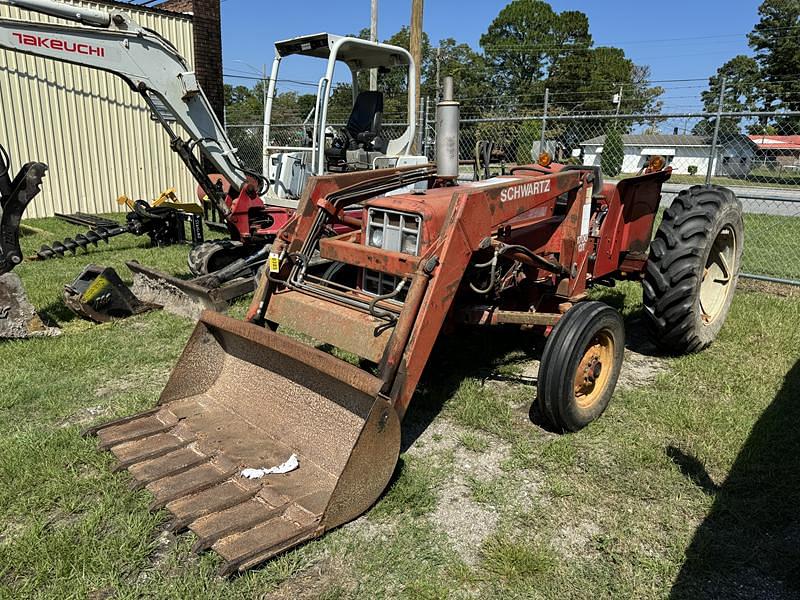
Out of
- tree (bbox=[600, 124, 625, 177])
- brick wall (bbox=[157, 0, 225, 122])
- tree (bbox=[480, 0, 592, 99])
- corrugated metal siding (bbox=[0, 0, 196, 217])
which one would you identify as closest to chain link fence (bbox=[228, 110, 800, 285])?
tree (bbox=[600, 124, 625, 177])

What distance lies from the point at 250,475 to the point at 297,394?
54cm

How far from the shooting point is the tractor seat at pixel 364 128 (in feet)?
22.7

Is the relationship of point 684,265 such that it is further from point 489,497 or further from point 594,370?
point 489,497

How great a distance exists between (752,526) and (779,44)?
58.8m

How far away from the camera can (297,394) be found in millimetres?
3443

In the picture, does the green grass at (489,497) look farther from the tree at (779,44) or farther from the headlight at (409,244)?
the tree at (779,44)

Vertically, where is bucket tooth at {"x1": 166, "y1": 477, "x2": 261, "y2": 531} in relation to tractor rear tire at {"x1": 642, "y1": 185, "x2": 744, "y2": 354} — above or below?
below

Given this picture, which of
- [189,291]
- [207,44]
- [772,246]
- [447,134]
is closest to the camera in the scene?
[447,134]

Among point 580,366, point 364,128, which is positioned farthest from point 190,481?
point 364,128

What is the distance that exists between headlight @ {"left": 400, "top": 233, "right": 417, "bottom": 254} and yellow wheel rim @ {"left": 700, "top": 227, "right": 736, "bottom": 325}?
3.13 meters

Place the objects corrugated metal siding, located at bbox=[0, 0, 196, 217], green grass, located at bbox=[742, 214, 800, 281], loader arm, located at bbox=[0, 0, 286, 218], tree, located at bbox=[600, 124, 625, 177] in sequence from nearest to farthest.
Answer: loader arm, located at bbox=[0, 0, 286, 218], green grass, located at bbox=[742, 214, 800, 281], corrugated metal siding, located at bbox=[0, 0, 196, 217], tree, located at bbox=[600, 124, 625, 177]

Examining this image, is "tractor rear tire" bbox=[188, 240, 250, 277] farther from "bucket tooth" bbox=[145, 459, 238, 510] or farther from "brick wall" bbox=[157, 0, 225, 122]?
"brick wall" bbox=[157, 0, 225, 122]

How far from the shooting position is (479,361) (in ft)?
16.2

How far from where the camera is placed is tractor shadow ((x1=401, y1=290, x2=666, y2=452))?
4070 mm
